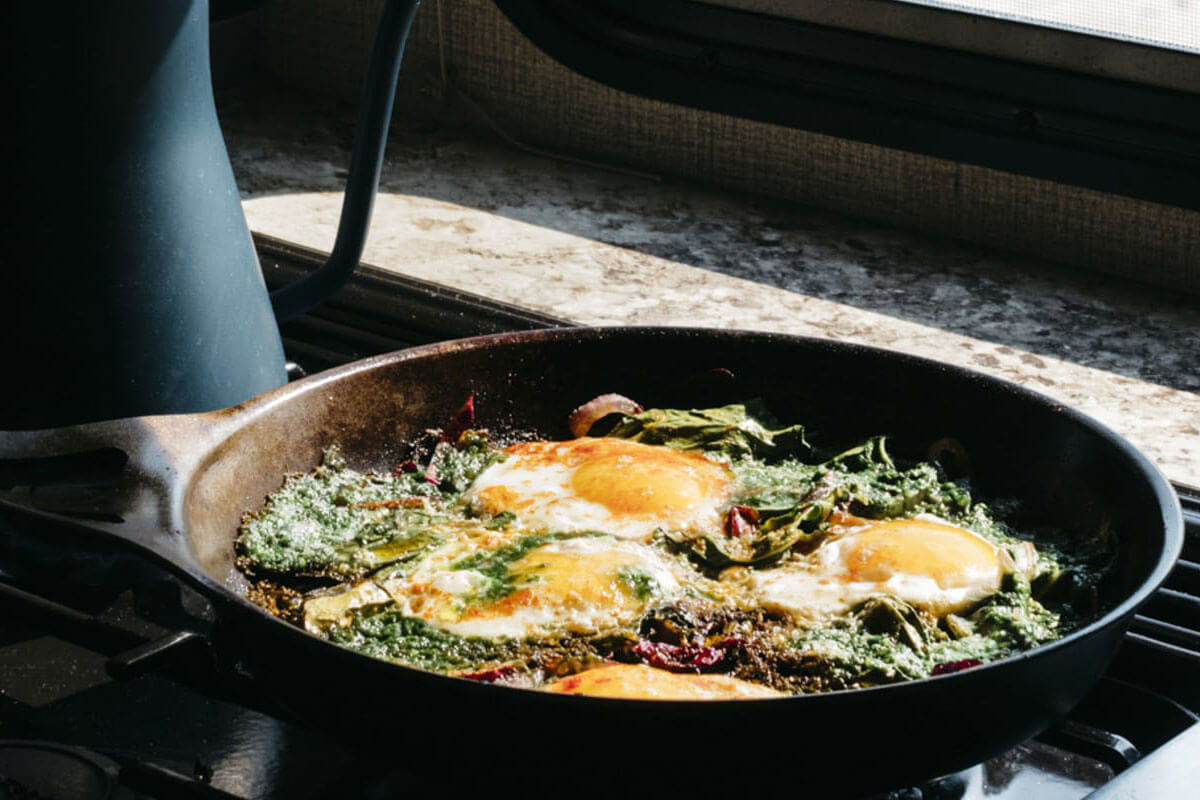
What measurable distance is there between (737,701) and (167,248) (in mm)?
642

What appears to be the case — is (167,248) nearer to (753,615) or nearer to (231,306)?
(231,306)

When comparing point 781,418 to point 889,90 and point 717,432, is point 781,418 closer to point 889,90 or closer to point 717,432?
point 717,432

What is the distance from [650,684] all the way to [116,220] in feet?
1.81

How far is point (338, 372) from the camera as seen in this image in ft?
3.53

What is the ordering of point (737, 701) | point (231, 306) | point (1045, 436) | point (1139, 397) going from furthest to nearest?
point (1139, 397) < point (231, 306) < point (1045, 436) < point (737, 701)

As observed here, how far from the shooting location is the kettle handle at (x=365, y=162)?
116 centimetres

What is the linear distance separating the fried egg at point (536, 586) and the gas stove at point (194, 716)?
10cm

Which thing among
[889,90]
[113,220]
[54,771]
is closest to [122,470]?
[54,771]

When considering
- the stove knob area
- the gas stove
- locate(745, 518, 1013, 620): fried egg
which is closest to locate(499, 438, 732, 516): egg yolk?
locate(745, 518, 1013, 620): fried egg

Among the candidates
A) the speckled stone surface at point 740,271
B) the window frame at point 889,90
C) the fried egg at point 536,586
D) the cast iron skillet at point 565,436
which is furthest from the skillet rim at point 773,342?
the window frame at point 889,90

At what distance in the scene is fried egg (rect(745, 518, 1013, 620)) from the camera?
35.9 inches

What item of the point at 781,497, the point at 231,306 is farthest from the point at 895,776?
the point at 231,306

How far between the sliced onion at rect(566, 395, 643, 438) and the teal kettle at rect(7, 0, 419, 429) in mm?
269

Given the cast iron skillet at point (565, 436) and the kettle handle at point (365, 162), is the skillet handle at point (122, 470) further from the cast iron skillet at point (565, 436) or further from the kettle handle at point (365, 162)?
the kettle handle at point (365, 162)
